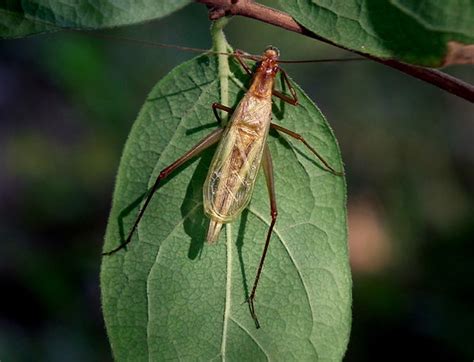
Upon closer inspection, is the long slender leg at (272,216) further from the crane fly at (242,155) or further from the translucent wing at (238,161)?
the translucent wing at (238,161)

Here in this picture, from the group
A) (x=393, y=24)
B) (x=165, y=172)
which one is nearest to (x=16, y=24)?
(x=165, y=172)

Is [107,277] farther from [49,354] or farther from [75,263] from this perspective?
[75,263]

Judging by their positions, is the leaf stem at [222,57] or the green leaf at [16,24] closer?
the green leaf at [16,24]

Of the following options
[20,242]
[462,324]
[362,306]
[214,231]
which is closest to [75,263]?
[20,242]

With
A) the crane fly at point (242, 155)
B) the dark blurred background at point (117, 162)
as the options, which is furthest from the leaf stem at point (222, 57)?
the dark blurred background at point (117, 162)

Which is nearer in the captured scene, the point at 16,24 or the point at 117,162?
the point at 16,24

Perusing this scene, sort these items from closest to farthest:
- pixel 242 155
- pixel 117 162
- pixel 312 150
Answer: pixel 312 150, pixel 242 155, pixel 117 162

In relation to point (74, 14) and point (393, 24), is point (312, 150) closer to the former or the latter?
point (393, 24)

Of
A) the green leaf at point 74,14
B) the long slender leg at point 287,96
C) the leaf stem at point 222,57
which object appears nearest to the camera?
the green leaf at point 74,14
